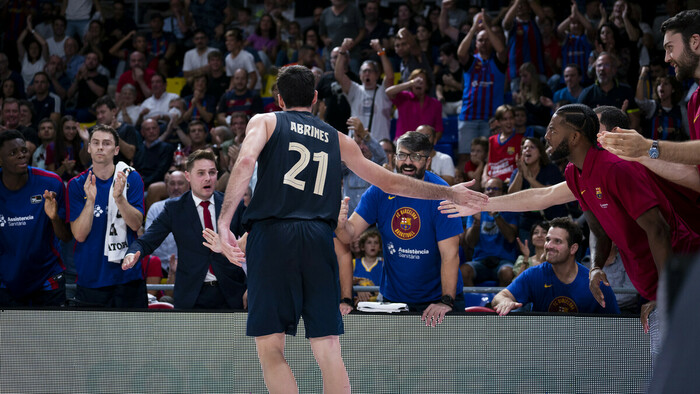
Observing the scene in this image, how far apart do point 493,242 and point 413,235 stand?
3357 mm

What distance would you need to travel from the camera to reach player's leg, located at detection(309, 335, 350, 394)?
14.1ft

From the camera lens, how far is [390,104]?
36.3 feet

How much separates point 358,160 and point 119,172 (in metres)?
2.81

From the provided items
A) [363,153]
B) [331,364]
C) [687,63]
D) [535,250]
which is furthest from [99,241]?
[687,63]

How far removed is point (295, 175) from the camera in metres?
4.31

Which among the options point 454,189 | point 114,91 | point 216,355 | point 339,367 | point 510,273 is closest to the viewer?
point 339,367

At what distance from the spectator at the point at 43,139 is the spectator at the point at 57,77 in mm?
2376

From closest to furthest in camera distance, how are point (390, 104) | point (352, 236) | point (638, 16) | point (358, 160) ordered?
point (358, 160) < point (352, 236) < point (390, 104) < point (638, 16)

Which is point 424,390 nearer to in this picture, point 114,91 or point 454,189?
point 454,189

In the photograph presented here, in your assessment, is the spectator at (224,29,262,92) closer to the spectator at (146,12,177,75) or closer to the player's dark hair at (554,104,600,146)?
the spectator at (146,12,177,75)

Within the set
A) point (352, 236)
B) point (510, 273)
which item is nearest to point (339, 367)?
point (352, 236)

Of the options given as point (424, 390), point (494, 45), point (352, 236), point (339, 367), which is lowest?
point (424, 390)

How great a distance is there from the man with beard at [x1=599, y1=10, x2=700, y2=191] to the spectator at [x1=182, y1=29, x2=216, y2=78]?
33.4 feet

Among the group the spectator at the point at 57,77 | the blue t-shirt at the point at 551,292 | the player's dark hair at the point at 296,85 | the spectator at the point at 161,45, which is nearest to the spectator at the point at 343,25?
the spectator at the point at 161,45
